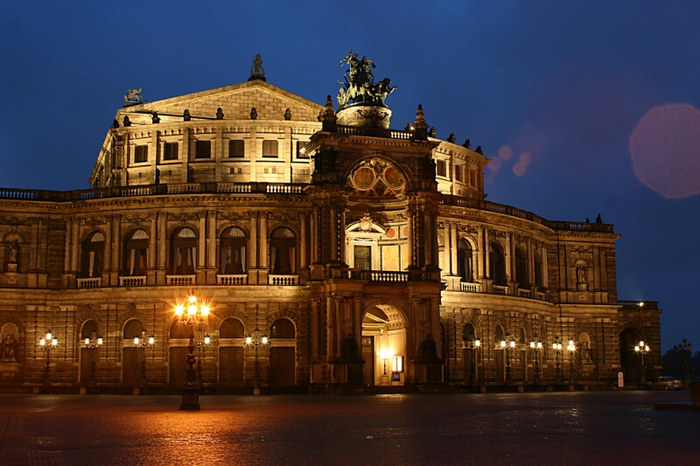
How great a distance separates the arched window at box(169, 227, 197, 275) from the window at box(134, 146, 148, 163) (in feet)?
33.1

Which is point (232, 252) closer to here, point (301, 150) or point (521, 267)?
point (301, 150)

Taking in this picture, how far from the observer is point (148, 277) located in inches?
2603

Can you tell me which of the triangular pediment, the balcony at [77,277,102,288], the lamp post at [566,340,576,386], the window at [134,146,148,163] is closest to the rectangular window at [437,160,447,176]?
the triangular pediment

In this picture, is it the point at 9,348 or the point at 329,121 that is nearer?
the point at 329,121

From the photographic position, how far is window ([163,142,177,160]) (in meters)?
73.8

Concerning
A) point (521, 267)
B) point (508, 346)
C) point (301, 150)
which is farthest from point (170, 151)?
point (508, 346)

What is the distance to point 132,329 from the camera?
66375 millimetres

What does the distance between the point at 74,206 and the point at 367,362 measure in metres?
23.9

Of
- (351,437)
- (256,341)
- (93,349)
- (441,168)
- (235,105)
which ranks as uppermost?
(235,105)

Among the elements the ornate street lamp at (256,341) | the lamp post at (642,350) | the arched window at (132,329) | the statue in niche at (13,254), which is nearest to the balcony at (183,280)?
the arched window at (132,329)

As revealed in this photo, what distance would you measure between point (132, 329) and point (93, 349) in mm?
3097

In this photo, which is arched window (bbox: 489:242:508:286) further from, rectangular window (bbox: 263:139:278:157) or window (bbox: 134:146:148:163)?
window (bbox: 134:146:148:163)

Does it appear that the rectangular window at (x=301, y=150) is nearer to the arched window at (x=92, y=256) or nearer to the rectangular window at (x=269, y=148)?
the rectangular window at (x=269, y=148)

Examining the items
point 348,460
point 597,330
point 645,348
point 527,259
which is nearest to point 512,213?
point 527,259
